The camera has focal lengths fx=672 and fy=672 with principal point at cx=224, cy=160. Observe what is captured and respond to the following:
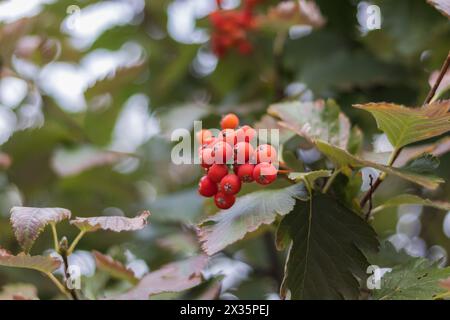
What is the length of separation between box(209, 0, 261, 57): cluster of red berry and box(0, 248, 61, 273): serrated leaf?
1.03 metres

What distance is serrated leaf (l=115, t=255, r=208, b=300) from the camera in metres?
Answer: 1.17

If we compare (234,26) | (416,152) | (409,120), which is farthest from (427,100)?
(234,26)

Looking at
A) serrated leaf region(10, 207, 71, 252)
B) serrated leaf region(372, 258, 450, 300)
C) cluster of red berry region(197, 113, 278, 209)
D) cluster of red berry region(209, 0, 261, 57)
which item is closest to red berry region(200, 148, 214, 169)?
cluster of red berry region(197, 113, 278, 209)

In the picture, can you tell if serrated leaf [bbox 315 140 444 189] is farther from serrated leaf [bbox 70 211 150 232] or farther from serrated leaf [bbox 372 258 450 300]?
serrated leaf [bbox 70 211 150 232]

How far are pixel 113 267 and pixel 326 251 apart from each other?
447 mm

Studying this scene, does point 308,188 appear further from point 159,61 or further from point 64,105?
point 64,105

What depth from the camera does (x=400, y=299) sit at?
1025 mm

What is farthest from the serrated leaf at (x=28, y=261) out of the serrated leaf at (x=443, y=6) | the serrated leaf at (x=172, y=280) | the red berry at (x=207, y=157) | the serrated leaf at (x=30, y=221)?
the serrated leaf at (x=443, y=6)

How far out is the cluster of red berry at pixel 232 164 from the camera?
1008 millimetres

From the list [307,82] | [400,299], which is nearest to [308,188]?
[400,299]

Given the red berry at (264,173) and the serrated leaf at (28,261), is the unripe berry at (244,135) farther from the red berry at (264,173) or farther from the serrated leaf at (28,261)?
the serrated leaf at (28,261)

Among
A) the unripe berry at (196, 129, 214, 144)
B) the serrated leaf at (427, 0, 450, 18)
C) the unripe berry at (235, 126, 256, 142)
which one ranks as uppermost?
the serrated leaf at (427, 0, 450, 18)

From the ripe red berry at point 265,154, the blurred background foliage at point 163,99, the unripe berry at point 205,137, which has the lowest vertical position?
the blurred background foliage at point 163,99

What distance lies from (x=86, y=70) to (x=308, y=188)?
4.55ft
